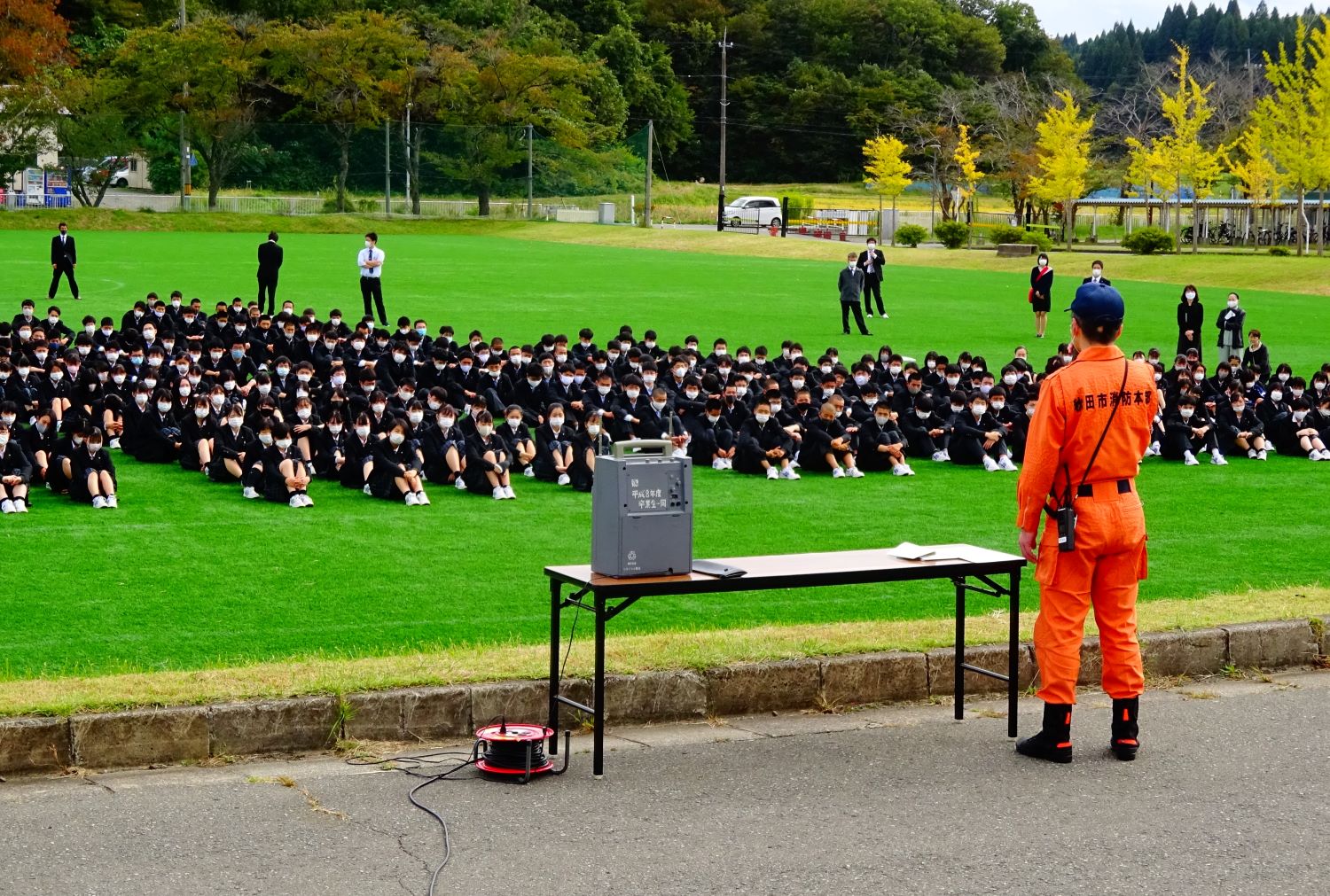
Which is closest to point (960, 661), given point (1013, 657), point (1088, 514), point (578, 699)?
point (1013, 657)

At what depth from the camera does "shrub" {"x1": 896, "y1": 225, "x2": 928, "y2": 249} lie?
58219mm

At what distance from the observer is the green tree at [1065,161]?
5834 centimetres

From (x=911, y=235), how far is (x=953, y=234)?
2504mm

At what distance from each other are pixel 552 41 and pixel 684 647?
217ft

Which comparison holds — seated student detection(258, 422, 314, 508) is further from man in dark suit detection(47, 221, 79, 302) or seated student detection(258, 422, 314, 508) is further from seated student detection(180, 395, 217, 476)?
man in dark suit detection(47, 221, 79, 302)

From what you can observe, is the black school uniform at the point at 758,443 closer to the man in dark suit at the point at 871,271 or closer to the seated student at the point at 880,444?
the seated student at the point at 880,444

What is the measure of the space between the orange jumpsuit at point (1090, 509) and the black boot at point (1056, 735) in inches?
1.8

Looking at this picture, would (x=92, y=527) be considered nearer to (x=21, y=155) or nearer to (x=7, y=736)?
(x=7, y=736)

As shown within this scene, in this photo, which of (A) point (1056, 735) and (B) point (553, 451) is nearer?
(A) point (1056, 735)

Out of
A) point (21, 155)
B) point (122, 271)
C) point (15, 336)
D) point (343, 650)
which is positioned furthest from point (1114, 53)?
point (343, 650)

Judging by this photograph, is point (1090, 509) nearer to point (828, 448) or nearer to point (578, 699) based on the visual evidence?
point (578, 699)

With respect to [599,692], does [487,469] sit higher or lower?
lower

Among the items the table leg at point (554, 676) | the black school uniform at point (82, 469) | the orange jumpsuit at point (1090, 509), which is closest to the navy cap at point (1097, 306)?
the orange jumpsuit at point (1090, 509)

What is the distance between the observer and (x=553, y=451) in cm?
1473
